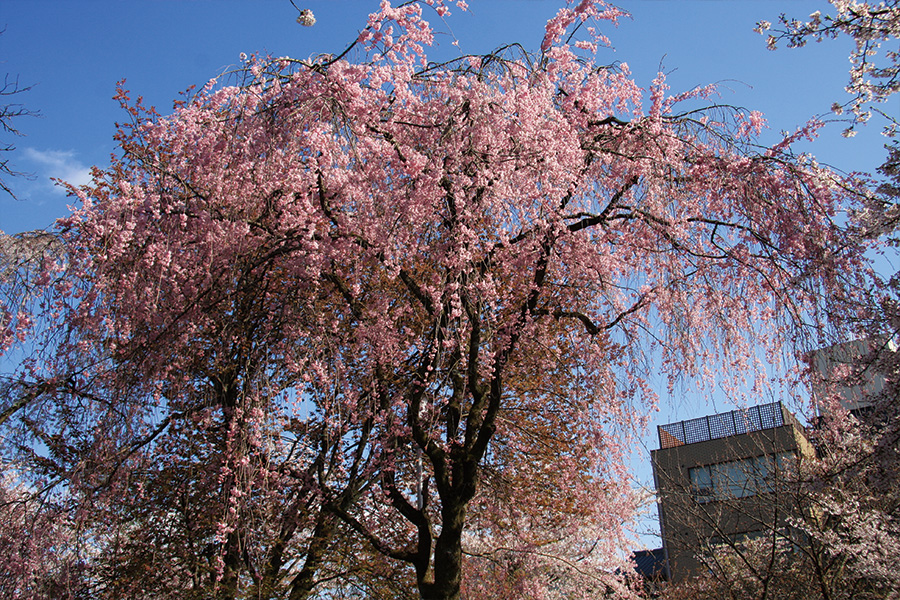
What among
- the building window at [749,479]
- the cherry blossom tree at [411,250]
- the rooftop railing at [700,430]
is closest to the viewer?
the cherry blossom tree at [411,250]

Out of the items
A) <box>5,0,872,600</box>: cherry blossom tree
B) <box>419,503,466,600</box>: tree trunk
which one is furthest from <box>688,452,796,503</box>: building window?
<box>419,503,466,600</box>: tree trunk

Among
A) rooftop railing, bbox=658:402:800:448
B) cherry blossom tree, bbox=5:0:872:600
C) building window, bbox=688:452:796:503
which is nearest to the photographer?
cherry blossom tree, bbox=5:0:872:600

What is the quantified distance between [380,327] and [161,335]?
1.97 meters

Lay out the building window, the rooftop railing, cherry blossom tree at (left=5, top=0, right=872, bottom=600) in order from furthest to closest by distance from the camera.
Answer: the rooftop railing → the building window → cherry blossom tree at (left=5, top=0, right=872, bottom=600)

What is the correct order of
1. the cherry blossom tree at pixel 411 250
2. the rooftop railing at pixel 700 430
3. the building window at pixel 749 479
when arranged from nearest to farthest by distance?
the cherry blossom tree at pixel 411 250, the building window at pixel 749 479, the rooftop railing at pixel 700 430

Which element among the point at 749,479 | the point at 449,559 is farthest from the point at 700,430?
the point at 449,559

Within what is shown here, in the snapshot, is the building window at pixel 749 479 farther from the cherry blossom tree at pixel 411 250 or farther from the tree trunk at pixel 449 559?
the tree trunk at pixel 449 559

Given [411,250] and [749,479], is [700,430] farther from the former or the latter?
Result: [411,250]

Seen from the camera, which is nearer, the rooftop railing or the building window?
the building window

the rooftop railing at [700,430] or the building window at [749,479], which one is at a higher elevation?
the rooftop railing at [700,430]

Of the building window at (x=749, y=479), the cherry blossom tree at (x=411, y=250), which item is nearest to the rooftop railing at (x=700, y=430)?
the building window at (x=749, y=479)

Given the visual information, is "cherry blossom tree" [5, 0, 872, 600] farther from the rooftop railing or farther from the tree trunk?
the rooftop railing

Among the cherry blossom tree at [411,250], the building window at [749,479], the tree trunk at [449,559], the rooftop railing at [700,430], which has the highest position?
the rooftop railing at [700,430]

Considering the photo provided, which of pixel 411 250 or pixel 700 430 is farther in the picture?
pixel 700 430
